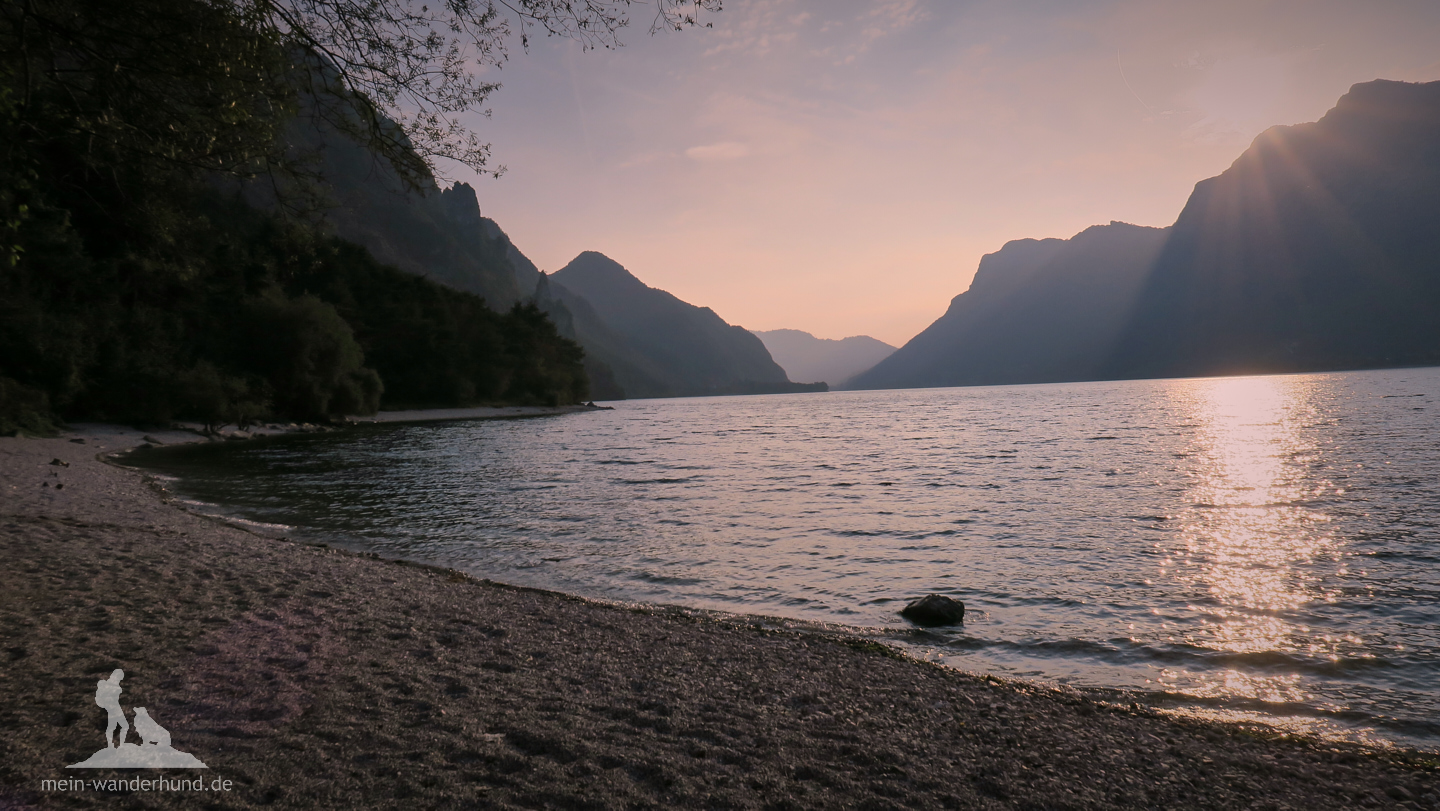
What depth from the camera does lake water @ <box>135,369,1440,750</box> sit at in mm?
8859

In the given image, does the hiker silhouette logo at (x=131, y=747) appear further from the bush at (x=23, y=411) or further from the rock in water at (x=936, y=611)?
the bush at (x=23, y=411)

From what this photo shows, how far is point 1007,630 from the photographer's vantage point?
1037 cm

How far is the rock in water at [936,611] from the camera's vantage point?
10.7 metres

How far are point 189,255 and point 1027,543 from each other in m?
60.9

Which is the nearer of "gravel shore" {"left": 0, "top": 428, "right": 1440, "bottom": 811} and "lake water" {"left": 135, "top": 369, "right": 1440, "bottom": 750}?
"gravel shore" {"left": 0, "top": 428, "right": 1440, "bottom": 811}

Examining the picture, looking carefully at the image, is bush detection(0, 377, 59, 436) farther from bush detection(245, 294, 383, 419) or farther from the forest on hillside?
bush detection(245, 294, 383, 419)

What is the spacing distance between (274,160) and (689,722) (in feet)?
32.7

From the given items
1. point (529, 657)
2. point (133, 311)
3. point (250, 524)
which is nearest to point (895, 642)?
point (529, 657)

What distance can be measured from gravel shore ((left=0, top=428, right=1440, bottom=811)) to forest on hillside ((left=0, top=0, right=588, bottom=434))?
4551 millimetres

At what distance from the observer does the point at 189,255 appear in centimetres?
4847

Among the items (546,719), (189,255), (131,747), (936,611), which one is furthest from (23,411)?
(936,611)

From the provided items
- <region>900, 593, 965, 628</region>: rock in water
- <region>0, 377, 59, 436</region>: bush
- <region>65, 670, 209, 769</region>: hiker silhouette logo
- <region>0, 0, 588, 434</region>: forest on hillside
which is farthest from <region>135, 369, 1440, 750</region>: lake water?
<region>0, 0, 588, 434</region>: forest on hillside

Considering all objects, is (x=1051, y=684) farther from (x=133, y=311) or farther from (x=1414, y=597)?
(x=133, y=311)

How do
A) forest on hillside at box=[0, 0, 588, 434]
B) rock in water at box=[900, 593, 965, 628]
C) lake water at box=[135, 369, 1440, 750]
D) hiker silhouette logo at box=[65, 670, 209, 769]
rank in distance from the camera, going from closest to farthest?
hiker silhouette logo at box=[65, 670, 209, 769], forest on hillside at box=[0, 0, 588, 434], lake water at box=[135, 369, 1440, 750], rock in water at box=[900, 593, 965, 628]
